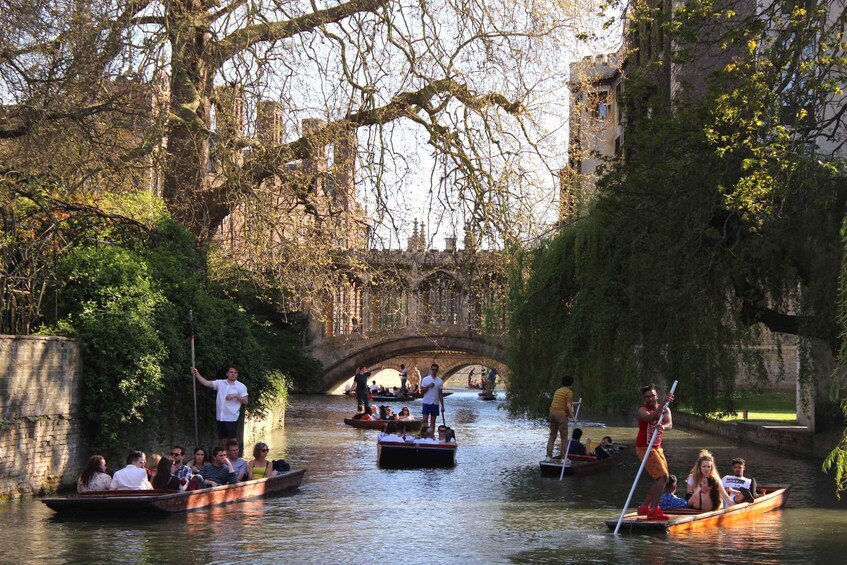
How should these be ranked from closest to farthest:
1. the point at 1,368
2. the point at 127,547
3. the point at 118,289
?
the point at 127,547 < the point at 1,368 < the point at 118,289

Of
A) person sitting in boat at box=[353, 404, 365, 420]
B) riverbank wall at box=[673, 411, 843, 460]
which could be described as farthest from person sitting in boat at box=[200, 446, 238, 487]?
person sitting in boat at box=[353, 404, 365, 420]

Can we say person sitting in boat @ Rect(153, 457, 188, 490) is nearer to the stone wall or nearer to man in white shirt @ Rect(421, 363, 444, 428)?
the stone wall

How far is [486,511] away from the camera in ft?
46.9

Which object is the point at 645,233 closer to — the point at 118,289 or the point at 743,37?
the point at 743,37

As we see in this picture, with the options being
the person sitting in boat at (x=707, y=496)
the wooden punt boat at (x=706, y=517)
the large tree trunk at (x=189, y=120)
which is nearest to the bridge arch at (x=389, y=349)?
the large tree trunk at (x=189, y=120)

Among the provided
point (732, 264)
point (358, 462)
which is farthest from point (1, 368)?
point (732, 264)

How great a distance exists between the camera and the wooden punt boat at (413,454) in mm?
19422

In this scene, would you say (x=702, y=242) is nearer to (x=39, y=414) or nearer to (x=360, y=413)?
(x=39, y=414)

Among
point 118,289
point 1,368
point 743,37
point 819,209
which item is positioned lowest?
point 1,368

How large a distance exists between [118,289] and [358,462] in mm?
5768

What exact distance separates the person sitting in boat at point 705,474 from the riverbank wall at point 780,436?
7.55m

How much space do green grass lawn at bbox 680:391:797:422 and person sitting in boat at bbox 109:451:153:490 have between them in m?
15.9

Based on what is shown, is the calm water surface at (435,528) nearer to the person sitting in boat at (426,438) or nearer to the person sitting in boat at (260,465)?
the person sitting in boat at (260,465)

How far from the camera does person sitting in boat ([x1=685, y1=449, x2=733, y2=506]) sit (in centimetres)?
1289
